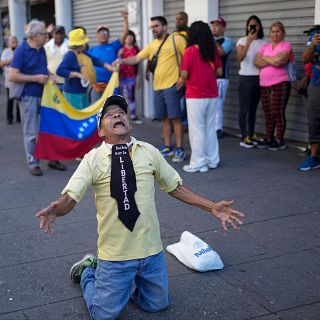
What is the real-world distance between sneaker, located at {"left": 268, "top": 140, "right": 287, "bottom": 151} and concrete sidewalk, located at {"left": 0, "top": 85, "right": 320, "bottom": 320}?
83 cm

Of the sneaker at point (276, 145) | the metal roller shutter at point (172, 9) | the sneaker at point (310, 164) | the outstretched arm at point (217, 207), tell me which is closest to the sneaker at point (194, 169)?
the sneaker at point (310, 164)

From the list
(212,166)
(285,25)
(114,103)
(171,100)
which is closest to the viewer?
(114,103)

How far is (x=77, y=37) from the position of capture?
7988mm

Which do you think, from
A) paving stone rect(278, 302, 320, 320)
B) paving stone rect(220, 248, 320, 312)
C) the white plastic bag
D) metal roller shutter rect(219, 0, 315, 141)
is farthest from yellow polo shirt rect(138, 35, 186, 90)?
paving stone rect(278, 302, 320, 320)

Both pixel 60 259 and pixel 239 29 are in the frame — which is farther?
pixel 239 29

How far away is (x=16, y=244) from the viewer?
4973mm

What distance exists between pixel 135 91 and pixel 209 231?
7239 millimetres

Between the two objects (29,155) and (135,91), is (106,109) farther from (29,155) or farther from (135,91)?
(135,91)

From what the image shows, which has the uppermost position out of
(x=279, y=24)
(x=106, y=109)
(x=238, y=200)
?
(x=279, y=24)

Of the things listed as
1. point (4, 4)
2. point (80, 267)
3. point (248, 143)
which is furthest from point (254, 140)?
point (4, 4)

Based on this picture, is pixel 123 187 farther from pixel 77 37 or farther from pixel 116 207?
pixel 77 37

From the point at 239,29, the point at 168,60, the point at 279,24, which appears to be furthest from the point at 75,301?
the point at 239,29

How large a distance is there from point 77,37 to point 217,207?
5093 millimetres

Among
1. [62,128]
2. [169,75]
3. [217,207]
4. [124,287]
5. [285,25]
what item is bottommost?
[124,287]
